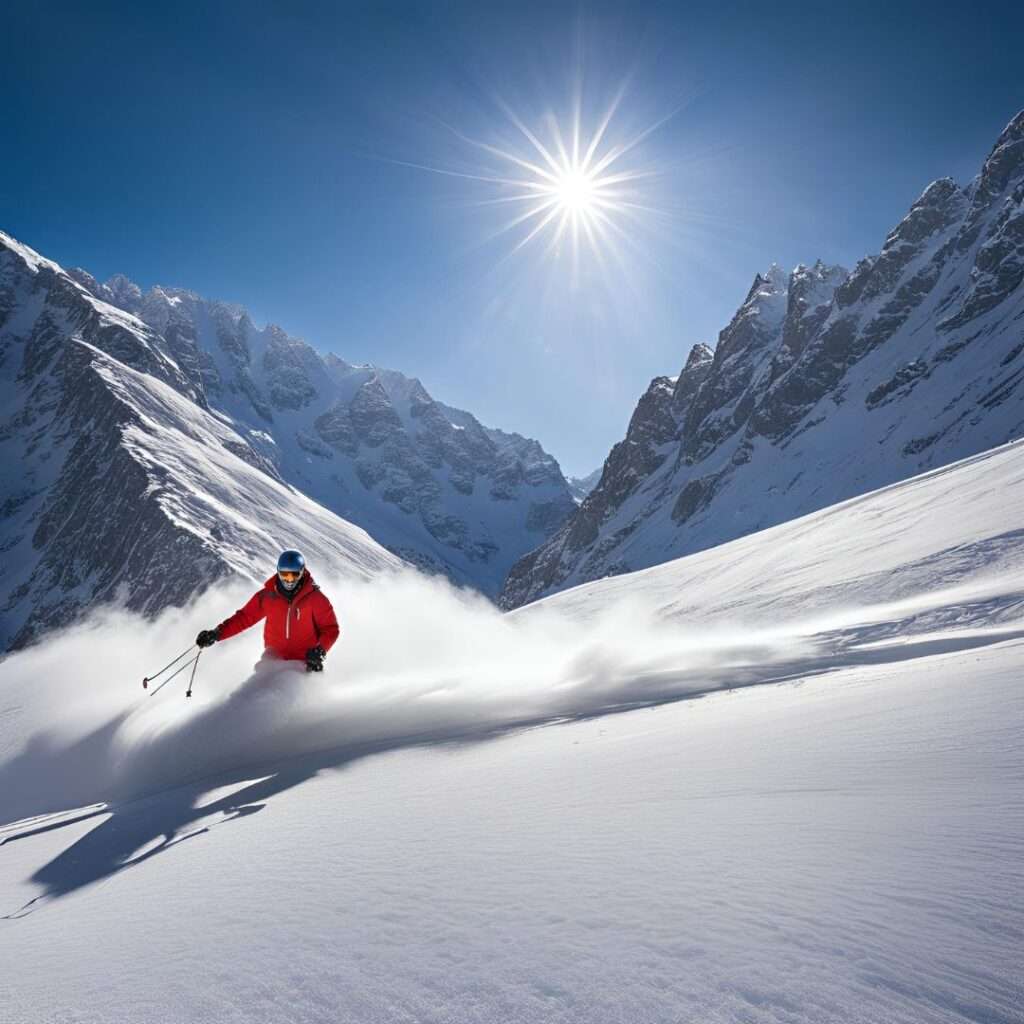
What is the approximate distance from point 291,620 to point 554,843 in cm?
630

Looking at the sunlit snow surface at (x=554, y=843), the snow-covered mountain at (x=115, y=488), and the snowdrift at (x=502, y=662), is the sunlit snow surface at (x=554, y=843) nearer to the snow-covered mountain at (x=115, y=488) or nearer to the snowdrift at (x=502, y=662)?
the snowdrift at (x=502, y=662)

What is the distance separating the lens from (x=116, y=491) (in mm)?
103125

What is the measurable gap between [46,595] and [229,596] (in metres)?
75.5

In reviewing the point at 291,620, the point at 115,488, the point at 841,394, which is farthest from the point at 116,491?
the point at 841,394

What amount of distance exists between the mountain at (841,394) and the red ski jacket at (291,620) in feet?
316

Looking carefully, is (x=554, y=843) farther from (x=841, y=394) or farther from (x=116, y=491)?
(x=841, y=394)

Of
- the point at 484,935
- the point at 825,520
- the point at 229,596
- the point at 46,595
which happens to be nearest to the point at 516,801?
the point at 484,935

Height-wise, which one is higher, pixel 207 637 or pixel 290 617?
pixel 290 617

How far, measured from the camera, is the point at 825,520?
71.2ft

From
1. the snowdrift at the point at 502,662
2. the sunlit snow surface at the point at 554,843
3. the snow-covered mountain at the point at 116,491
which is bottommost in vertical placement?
the sunlit snow surface at the point at 554,843

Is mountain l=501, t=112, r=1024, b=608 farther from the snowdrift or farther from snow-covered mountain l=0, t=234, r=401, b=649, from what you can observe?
the snowdrift

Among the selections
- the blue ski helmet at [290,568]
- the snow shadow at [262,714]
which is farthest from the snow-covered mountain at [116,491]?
the blue ski helmet at [290,568]

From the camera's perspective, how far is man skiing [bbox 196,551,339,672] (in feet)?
27.1

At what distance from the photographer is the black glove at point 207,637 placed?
7.98 m
